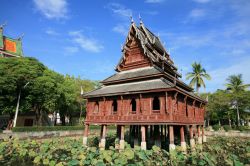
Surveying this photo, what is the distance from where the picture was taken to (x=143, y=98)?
18.8 m

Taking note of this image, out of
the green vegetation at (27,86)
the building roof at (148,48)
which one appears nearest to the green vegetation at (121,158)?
the building roof at (148,48)

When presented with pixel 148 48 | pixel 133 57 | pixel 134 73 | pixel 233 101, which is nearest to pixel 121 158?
pixel 134 73

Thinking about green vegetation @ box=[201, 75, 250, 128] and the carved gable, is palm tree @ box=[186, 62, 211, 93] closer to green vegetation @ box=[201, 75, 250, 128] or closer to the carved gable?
green vegetation @ box=[201, 75, 250, 128]

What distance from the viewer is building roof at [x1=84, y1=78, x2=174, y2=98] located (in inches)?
704

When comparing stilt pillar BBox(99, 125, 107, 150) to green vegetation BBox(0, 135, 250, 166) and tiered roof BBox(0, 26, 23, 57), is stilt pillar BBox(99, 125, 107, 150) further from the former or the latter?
tiered roof BBox(0, 26, 23, 57)

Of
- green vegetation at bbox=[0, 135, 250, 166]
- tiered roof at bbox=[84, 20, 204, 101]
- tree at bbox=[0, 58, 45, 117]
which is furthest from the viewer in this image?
tree at bbox=[0, 58, 45, 117]

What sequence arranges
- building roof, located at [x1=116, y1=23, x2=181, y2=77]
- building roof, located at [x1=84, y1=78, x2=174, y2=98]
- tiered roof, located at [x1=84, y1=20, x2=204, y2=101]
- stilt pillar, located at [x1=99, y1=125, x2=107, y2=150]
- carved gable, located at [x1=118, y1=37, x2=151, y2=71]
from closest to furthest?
building roof, located at [x1=84, y1=78, x2=174, y2=98] < tiered roof, located at [x1=84, y1=20, x2=204, y2=101] < stilt pillar, located at [x1=99, y1=125, x2=107, y2=150] < building roof, located at [x1=116, y1=23, x2=181, y2=77] < carved gable, located at [x1=118, y1=37, x2=151, y2=71]

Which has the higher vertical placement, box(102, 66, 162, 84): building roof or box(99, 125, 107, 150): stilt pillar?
box(102, 66, 162, 84): building roof

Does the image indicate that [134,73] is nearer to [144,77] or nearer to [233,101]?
[144,77]

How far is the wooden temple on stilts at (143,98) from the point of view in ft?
Result: 57.2

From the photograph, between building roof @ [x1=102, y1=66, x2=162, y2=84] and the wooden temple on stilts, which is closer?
the wooden temple on stilts

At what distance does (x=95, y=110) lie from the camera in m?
22.7

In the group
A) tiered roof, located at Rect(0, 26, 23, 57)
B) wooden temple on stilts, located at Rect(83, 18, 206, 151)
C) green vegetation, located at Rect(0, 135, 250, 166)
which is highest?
tiered roof, located at Rect(0, 26, 23, 57)

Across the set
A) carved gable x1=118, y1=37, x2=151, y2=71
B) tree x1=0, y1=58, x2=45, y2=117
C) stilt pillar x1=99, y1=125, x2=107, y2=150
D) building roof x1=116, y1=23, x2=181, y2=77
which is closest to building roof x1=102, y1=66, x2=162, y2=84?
carved gable x1=118, y1=37, x2=151, y2=71
